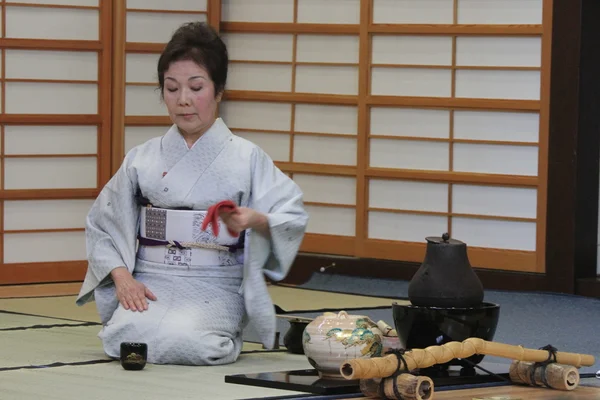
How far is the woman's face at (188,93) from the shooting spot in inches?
179

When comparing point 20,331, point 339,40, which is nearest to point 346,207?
point 339,40

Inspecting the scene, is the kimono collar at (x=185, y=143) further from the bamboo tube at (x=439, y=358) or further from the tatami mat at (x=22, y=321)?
the bamboo tube at (x=439, y=358)

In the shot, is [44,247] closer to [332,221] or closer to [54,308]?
[54,308]

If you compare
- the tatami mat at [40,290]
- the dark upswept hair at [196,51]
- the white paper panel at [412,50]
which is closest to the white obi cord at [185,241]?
the dark upswept hair at [196,51]

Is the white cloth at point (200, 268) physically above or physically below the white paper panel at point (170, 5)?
below

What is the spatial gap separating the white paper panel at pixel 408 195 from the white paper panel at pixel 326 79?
1.67 feet

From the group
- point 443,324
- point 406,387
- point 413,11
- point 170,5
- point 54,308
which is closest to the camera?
point 406,387

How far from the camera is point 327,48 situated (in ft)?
23.5

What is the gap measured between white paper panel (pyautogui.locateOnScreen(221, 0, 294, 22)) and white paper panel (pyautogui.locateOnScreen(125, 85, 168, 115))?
721 mm

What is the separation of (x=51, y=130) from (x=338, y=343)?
331 centimetres

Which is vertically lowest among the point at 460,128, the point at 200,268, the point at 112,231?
the point at 200,268

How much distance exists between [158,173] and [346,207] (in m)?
2.64

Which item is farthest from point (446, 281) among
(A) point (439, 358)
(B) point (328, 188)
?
(B) point (328, 188)

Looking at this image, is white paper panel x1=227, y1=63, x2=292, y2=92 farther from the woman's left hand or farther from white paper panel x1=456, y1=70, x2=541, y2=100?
the woman's left hand
